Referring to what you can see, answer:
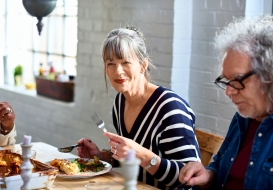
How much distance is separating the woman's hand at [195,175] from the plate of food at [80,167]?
0.34m

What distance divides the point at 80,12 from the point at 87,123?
76 centimetres

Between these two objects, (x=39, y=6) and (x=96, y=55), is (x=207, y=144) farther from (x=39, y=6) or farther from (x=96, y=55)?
(x=96, y=55)

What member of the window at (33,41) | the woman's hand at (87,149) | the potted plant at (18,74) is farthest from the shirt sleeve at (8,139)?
the potted plant at (18,74)

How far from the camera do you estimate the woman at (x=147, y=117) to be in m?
2.13

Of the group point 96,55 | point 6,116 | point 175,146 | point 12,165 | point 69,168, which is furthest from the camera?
point 96,55

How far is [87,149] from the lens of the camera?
7.72ft

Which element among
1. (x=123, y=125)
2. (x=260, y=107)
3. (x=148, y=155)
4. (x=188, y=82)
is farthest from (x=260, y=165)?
(x=188, y=82)

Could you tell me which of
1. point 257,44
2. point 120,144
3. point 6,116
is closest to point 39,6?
point 6,116

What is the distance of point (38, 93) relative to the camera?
14.6 ft

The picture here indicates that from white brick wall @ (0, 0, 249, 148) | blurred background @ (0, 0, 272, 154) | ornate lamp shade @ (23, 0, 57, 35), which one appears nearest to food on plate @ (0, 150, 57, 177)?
white brick wall @ (0, 0, 249, 148)

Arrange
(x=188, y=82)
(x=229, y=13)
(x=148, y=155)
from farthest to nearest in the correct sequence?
(x=188, y=82) < (x=229, y=13) < (x=148, y=155)

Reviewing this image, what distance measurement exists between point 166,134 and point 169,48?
3.17ft

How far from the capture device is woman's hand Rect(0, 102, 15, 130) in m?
2.53

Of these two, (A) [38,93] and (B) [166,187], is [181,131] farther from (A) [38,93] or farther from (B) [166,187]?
(A) [38,93]
